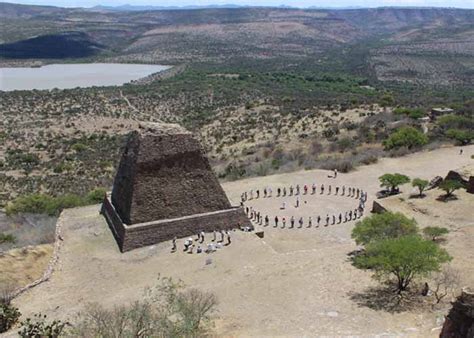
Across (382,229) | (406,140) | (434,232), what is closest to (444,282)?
(382,229)

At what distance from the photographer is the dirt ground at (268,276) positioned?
48.1ft

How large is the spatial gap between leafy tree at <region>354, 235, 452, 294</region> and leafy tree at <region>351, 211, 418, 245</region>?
284 centimetres

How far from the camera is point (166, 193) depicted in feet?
71.3

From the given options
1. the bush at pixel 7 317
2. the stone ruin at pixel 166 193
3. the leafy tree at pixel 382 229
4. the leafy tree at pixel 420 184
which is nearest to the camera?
the bush at pixel 7 317

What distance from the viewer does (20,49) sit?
13912 centimetres

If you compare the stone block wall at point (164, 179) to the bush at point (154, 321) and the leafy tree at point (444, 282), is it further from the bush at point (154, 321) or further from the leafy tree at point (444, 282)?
the leafy tree at point (444, 282)

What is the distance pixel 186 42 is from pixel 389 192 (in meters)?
141

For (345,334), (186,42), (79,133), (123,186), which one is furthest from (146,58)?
(345,334)

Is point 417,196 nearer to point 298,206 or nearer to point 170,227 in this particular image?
point 298,206

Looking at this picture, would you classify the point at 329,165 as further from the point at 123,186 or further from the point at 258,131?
the point at 258,131

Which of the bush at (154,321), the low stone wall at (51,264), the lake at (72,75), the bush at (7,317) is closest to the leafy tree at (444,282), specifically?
the bush at (154,321)

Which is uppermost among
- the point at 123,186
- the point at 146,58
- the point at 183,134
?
the point at 183,134

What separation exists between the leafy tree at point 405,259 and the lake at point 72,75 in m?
81.3

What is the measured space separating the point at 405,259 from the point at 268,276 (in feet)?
14.6
